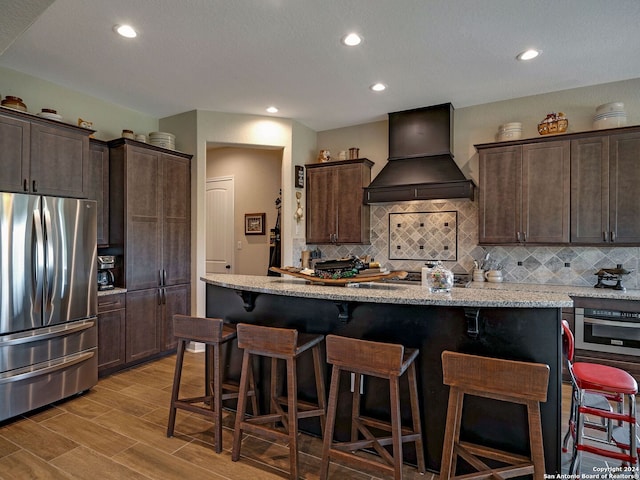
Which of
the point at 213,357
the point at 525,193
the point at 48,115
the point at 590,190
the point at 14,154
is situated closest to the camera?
the point at 213,357

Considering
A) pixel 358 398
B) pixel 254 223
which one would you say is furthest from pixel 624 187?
pixel 254 223

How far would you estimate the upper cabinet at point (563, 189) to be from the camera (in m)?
3.35

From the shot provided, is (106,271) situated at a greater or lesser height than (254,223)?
lesser

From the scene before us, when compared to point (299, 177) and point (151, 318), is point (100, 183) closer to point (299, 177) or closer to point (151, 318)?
point (151, 318)

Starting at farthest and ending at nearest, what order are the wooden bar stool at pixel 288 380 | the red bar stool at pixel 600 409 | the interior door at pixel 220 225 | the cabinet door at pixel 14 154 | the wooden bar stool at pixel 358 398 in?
1. the interior door at pixel 220 225
2. the cabinet door at pixel 14 154
3. the wooden bar stool at pixel 288 380
4. the red bar stool at pixel 600 409
5. the wooden bar stool at pixel 358 398

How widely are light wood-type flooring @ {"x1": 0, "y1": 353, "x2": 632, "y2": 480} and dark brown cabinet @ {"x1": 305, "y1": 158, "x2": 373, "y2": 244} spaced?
2661 mm

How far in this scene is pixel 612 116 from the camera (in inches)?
135

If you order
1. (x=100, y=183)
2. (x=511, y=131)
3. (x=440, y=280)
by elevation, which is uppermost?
(x=511, y=131)

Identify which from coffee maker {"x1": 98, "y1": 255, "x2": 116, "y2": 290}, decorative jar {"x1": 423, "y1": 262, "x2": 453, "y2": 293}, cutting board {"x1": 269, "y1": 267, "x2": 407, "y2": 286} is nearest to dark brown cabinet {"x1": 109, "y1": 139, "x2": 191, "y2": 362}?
coffee maker {"x1": 98, "y1": 255, "x2": 116, "y2": 290}

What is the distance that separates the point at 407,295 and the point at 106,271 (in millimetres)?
3336

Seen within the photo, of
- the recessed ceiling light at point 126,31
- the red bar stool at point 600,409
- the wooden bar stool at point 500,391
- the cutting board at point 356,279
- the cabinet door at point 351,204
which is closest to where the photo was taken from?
the wooden bar stool at point 500,391

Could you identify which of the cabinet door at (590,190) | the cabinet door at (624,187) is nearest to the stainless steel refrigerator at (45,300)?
the cabinet door at (590,190)

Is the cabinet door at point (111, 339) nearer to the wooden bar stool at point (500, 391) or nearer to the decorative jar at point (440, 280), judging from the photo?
the decorative jar at point (440, 280)

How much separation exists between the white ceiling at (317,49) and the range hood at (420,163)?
0.22 m
